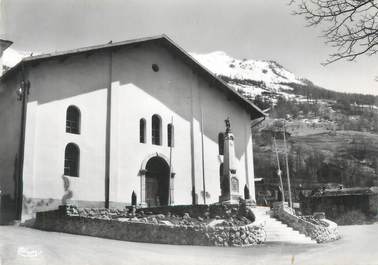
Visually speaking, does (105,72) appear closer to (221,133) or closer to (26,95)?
(26,95)

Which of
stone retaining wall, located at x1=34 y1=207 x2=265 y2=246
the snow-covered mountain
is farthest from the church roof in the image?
the snow-covered mountain

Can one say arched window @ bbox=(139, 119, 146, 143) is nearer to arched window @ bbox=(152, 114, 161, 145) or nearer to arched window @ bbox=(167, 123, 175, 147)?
arched window @ bbox=(152, 114, 161, 145)

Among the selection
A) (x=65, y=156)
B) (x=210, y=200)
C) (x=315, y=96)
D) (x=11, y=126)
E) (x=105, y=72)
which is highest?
(x=315, y=96)

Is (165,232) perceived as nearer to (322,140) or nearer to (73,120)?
(73,120)

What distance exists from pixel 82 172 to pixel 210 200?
721cm

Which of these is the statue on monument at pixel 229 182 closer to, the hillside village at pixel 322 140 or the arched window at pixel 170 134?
the arched window at pixel 170 134

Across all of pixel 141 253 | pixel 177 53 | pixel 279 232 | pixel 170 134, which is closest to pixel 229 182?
pixel 279 232

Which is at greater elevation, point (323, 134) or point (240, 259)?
point (323, 134)

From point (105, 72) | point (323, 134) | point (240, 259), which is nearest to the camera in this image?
point (240, 259)

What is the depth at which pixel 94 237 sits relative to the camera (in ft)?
48.5

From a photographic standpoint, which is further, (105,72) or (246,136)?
(246,136)

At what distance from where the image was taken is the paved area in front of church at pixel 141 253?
10.4 metres

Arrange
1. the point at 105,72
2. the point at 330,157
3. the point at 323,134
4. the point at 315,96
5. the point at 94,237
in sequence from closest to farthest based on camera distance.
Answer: the point at 94,237
the point at 105,72
the point at 330,157
the point at 323,134
the point at 315,96

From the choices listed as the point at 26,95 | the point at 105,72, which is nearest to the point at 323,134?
the point at 105,72
